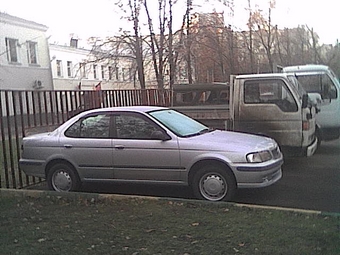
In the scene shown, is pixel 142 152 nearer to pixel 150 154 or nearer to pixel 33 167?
pixel 150 154

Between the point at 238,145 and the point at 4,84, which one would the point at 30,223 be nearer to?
the point at 238,145

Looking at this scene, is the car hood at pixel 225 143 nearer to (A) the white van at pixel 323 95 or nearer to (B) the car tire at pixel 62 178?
(A) the white van at pixel 323 95

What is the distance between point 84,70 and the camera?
27.2ft

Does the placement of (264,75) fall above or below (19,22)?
below

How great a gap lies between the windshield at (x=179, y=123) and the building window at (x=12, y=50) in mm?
3559

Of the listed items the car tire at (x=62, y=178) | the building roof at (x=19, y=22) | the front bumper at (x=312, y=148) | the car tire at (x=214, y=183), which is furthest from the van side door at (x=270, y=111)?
the building roof at (x=19, y=22)

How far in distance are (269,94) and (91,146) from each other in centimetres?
313

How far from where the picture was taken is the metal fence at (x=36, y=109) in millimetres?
7051

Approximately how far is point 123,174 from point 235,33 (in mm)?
2744

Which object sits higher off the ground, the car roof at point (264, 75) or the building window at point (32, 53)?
the building window at point (32, 53)

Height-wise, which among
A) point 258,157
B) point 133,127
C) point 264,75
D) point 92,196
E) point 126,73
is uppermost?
point 126,73

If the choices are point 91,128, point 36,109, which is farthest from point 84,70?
point 91,128

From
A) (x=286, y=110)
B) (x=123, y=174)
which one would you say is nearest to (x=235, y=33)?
(x=286, y=110)

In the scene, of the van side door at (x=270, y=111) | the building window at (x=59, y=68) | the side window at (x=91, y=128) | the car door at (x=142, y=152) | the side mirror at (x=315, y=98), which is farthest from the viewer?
the building window at (x=59, y=68)
